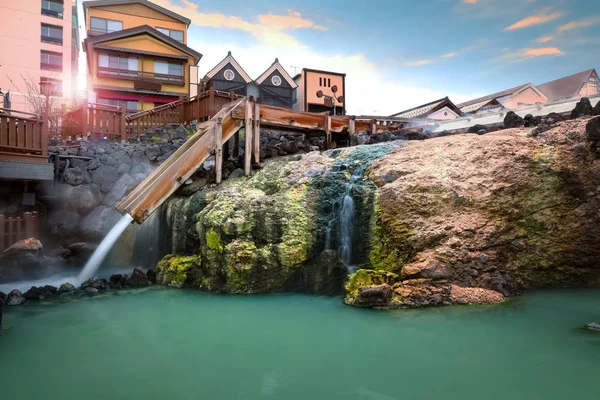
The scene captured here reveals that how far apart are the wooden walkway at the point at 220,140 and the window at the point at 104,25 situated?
24857 mm

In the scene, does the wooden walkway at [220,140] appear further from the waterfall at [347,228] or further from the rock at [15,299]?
the waterfall at [347,228]

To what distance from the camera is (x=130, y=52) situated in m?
29.1

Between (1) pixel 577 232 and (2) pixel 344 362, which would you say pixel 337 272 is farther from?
(1) pixel 577 232

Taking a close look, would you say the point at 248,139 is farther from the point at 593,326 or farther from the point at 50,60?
the point at 50,60

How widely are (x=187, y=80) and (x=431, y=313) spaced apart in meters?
28.8

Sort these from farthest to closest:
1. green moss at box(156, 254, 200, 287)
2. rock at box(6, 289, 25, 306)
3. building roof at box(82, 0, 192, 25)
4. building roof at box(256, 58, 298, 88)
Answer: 1. building roof at box(256, 58, 298, 88)
2. building roof at box(82, 0, 192, 25)
3. green moss at box(156, 254, 200, 287)
4. rock at box(6, 289, 25, 306)

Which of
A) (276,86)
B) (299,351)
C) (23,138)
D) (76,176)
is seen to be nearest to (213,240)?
(299,351)

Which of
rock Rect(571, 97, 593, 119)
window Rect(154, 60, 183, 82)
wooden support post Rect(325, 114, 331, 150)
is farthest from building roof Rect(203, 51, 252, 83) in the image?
rock Rect(571, 97, 593, 119)

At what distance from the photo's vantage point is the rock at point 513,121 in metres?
11.0

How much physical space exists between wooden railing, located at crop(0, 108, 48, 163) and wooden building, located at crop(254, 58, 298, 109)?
23680 millimetres

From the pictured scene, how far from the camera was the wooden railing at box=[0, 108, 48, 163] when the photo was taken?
33.9 feet

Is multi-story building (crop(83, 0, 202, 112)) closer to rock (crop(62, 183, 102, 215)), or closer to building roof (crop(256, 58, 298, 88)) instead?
building roof (crop(256, 58, 298, 88))

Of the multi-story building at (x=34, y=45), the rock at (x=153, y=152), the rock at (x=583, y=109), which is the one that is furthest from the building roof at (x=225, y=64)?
the rock at (x=583, y=109)

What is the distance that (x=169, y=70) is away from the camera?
102ft
